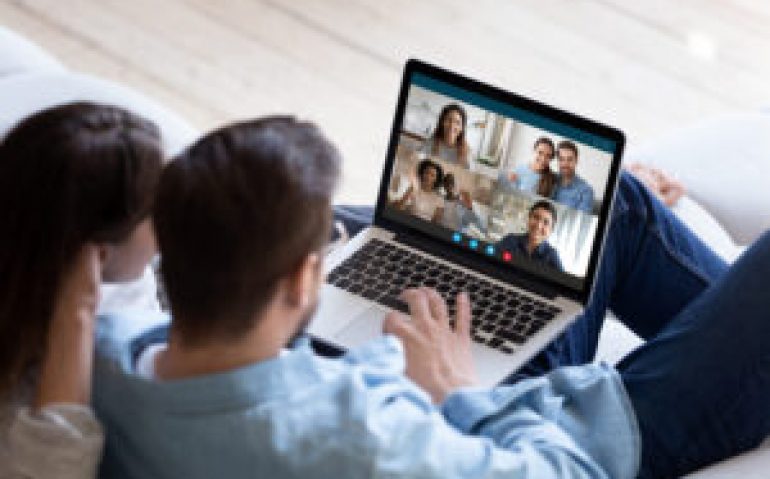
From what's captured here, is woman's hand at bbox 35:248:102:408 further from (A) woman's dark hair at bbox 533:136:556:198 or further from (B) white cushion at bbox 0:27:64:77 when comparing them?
(B) white cushion at bbox 0:27:64:77

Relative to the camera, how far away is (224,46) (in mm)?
3322

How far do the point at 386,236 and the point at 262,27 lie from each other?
1540 mm

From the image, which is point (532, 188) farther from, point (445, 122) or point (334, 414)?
point (334, 414)

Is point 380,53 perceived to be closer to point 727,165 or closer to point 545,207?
point 727,165

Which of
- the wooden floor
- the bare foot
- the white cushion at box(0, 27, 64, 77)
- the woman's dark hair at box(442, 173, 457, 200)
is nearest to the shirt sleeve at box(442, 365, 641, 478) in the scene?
the woman's dark hair at box(442, 173, 457, 200)

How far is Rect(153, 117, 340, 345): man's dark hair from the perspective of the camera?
1.26 meters

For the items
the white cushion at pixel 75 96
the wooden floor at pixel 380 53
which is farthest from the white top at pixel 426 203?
the wooden floor at pixel 380 53

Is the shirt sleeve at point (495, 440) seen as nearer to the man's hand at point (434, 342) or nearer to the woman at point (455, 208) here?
the man's hand at point (434, 342)

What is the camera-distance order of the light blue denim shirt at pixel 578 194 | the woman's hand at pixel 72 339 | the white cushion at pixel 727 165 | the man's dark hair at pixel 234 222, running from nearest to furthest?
1. the man's dark hair at pixel 234 222
2. the woman's hand at pixel 72 339
3. the light blue denim shirt at pixel 578 194
4. the white cushion at pixel 727 165

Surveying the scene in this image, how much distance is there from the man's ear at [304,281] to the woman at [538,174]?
23.3 inches

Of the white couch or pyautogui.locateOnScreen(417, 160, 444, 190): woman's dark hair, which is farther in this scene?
the white couch

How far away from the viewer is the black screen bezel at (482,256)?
1829mm

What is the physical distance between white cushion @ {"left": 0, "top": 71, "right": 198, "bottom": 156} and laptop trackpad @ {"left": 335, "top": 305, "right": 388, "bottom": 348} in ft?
1.34

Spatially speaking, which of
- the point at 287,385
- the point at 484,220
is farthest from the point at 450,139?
the point at 287,385
